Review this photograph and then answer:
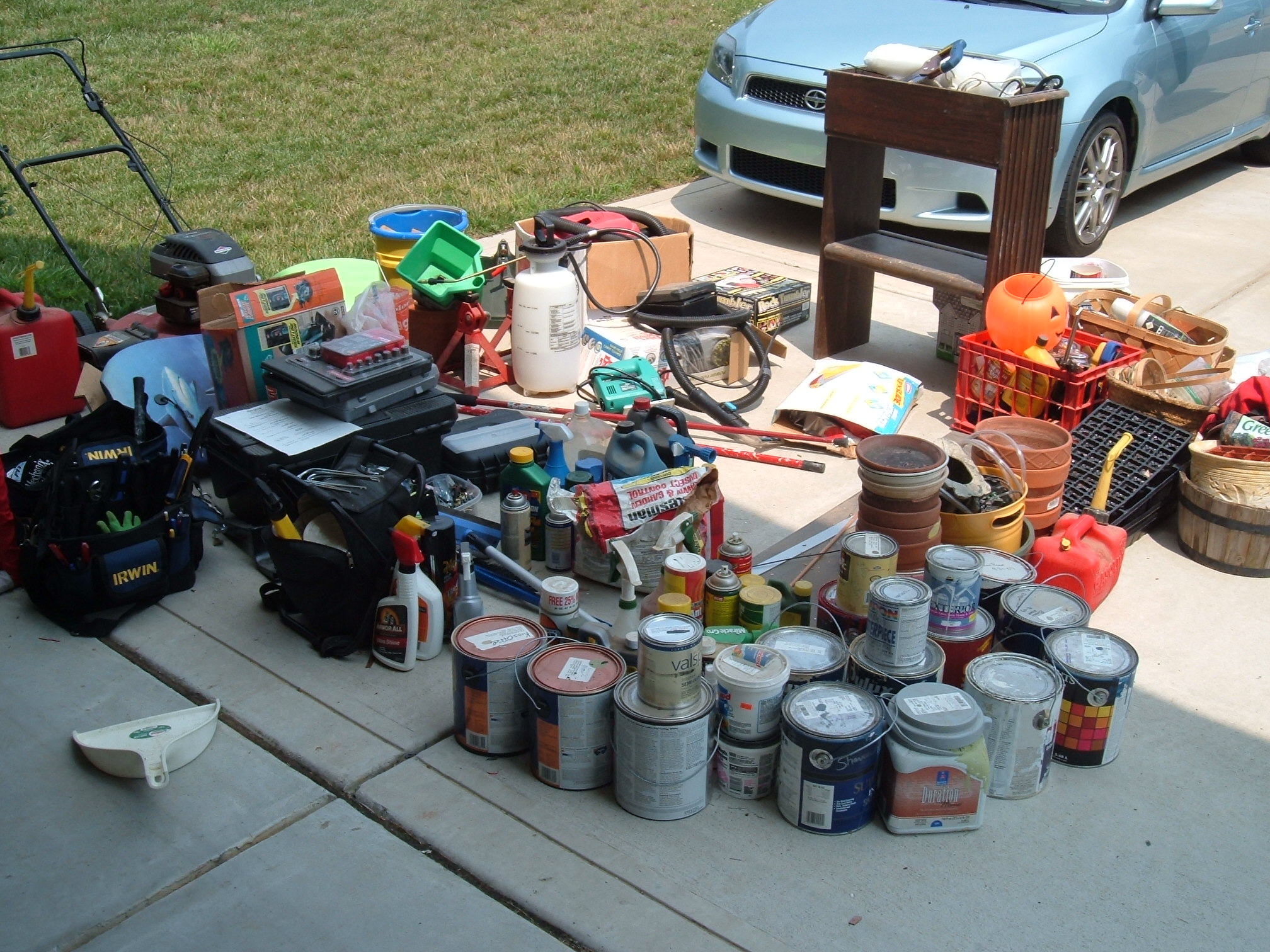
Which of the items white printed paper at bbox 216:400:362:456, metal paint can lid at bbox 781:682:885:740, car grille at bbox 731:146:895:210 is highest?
car grille at bbox 731:146:895:210

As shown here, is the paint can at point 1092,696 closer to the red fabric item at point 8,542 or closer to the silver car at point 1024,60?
the red fabric item at point 8,542

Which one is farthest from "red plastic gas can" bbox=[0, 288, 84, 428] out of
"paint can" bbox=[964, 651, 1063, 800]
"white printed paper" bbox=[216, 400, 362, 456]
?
"paint can" bbox=[964, 651, 1063, 800]

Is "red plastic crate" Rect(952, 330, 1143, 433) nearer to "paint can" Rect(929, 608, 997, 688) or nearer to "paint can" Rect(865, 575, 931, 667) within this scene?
"paint can" Rect(929, 608, 997, 688)

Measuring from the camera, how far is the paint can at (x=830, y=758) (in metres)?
2.89

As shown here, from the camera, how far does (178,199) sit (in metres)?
7.84

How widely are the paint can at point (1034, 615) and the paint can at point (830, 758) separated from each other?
64 cm

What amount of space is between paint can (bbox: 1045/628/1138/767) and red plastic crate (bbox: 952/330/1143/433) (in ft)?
5.10

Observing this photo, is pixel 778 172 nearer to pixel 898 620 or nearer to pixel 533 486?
pixel 533 486

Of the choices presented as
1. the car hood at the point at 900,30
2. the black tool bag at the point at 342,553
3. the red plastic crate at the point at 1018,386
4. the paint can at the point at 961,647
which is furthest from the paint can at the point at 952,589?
the car hood at the point at 900,30

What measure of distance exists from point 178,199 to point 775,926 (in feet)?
21.9

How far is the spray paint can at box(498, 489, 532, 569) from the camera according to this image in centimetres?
400

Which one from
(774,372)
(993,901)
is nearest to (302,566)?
(993,901)

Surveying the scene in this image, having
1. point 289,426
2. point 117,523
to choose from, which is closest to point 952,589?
point 289,426

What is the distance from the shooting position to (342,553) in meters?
3.53
